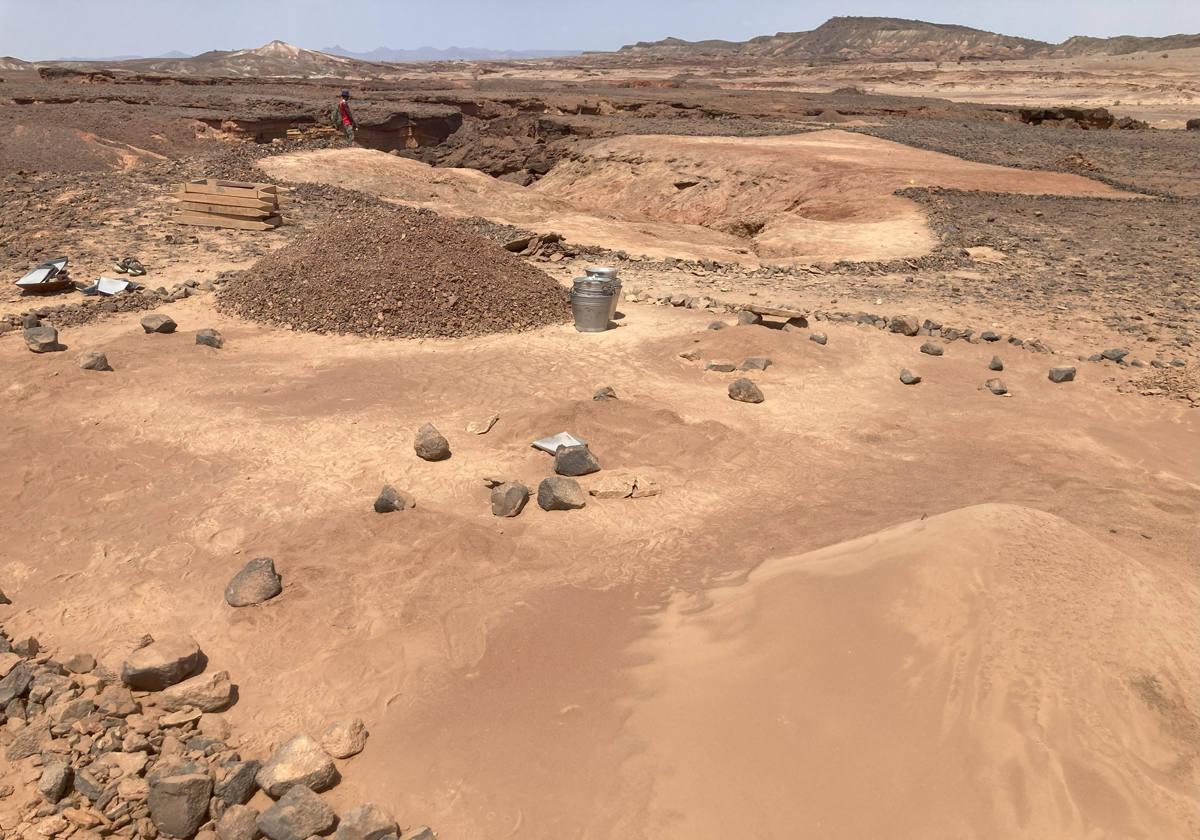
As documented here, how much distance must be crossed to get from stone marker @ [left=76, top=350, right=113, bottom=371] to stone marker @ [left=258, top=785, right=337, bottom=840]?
6.06 meters

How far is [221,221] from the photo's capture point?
45.1ft

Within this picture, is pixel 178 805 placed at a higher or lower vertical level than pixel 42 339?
lower

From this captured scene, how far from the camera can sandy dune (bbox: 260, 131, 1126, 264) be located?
594 inches

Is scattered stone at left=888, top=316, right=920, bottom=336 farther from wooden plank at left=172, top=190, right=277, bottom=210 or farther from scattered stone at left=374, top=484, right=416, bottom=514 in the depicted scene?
wooden plank at left=172, top=190, right=277, bottom=210

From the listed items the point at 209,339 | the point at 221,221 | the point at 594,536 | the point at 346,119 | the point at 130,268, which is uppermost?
the point at 346,119

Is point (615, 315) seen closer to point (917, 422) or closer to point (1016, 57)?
point (917, 422)

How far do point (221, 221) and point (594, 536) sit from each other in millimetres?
11280

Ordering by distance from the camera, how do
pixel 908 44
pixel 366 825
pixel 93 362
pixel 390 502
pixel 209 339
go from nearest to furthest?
1. pixel 366 825
2. pixel 390 502
3. pixel 93 362
4. pixel 209 339
5. pixel 908 44

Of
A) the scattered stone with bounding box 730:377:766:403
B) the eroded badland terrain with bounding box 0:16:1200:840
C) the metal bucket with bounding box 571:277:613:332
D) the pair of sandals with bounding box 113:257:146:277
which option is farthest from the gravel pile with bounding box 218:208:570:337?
the scattered stone with bounding box 730:377:766:403

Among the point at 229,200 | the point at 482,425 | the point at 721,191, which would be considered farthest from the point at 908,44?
the point at 482,425

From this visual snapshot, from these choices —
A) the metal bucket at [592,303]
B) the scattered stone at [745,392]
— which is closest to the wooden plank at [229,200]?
the metal bucket at [592,303]

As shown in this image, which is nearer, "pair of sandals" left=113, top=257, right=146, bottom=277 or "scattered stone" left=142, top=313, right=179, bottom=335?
"scattered stone" left=142, top=313, right=179, bottom=335

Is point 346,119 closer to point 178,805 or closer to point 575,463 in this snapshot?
point 575,463

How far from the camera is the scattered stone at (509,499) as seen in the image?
554 centimetres
